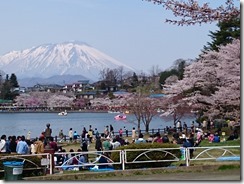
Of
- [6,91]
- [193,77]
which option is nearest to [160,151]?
[193,77]

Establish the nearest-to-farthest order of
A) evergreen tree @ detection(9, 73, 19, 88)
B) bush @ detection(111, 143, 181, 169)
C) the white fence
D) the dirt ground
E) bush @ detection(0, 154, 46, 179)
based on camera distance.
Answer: the dirt ground → bush @ detection(0, 154, 46, 179) → the white fence → bush @ detection(111, 143, 181, 169) → evergreen tree @ detection(9, 73, 19, 88)

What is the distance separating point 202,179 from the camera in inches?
477

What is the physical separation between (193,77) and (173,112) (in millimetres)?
9600

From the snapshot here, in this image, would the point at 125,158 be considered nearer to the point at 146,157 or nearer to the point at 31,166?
the point at 146,157

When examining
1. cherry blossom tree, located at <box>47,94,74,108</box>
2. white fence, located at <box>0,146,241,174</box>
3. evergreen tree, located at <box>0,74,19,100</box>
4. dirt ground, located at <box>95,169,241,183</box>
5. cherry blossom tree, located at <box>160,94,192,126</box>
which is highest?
evergreen tree, located at <box>0,74,19,100</box>

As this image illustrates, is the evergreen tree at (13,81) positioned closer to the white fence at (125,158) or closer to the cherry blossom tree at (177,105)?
the cherry blossom tree at (177,105)

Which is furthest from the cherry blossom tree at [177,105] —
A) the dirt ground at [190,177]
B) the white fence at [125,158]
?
the dirt ground at [190,177]

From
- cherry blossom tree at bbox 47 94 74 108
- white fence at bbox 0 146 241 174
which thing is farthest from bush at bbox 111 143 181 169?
cherry blossom tree at bbox 47 94 74 108

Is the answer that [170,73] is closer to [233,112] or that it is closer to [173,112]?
[173,112]

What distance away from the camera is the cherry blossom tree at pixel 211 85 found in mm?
24844

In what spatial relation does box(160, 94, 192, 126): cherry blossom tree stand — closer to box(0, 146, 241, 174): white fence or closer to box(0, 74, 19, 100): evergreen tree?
box(0, 146, 241, 174): white fence

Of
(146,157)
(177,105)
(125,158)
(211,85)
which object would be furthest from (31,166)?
(177,105)

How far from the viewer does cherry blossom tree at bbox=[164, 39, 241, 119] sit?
24.8 metres

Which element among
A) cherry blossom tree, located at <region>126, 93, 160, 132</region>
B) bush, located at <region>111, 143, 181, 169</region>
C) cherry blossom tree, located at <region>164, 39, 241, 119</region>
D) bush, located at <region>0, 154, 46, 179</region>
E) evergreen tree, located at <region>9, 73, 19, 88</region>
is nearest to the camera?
bush, located at <region>0, 154, 46, 179</region>
